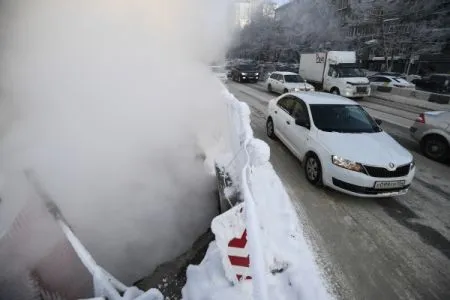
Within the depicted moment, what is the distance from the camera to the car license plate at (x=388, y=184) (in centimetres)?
464

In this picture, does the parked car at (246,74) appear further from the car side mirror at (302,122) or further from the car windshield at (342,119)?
the car side mirror at (302,122)

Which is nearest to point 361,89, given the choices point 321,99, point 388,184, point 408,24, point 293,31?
point 321,99

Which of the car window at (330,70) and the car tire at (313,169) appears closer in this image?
the car tire at (313,169)

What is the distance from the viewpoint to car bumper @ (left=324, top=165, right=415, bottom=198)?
15.2 feet

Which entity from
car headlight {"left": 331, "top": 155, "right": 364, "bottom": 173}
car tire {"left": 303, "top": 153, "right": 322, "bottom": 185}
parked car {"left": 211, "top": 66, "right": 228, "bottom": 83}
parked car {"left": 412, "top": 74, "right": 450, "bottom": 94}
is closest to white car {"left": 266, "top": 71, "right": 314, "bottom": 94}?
parked car {"left": 211, "top": 66, "right": 228, "bottom": 83}

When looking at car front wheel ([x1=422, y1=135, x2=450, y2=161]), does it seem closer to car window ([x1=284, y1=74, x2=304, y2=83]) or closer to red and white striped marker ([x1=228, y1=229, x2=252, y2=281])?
red and white striped marker ([x1=228, y1=229, x2=252, y2=281])

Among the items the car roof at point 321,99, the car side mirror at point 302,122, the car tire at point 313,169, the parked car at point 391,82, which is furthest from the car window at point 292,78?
the car tire at point 313,169

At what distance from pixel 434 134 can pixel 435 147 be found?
12.8 inches

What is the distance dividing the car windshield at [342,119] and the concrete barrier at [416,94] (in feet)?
38.3

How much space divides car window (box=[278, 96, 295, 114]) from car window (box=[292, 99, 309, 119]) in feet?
0.56

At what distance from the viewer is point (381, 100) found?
16.5 metres

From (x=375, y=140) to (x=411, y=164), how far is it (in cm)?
72

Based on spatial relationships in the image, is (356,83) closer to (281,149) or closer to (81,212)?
(281,149)

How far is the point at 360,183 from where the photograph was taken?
464 cm
